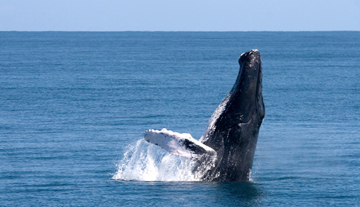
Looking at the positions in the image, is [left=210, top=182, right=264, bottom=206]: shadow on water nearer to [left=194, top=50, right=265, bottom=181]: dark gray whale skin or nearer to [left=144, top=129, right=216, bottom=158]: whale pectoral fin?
[left=194, top=50, right=265, bottom=181]: dark gray whale skin

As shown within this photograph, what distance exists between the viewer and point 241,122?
15.4 m


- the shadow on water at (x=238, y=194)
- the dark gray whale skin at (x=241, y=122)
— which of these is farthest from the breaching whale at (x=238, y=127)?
the shadow on water at (x=238, y=194)

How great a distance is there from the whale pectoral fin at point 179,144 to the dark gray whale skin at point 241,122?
2.51 feet

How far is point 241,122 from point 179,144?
5.97 ft

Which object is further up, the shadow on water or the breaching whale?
the breaching whale

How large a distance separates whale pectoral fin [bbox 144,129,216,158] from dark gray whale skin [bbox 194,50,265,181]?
0.77 meters

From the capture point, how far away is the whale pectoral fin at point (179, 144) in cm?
1452

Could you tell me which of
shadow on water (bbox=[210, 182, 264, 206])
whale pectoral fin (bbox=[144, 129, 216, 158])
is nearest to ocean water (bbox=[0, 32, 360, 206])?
shadow on water (bbox=[210, 182, 264, 206])

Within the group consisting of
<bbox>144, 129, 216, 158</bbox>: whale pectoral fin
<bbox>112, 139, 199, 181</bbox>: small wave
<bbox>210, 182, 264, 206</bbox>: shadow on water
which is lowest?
<bbox>210, 182, 264, 206</bbox>: shadow on water

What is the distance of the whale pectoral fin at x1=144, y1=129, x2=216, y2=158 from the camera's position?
14.5 meters

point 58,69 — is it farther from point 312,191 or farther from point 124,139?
point 312,191

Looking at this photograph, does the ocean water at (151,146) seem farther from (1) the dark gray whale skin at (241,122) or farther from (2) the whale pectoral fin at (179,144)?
(2) the whale pectoral fin at (179,144)

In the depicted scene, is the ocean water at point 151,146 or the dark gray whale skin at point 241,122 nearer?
the dark gray whale skin at point 241,122

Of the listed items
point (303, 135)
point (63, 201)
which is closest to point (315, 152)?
point (303, 135)
